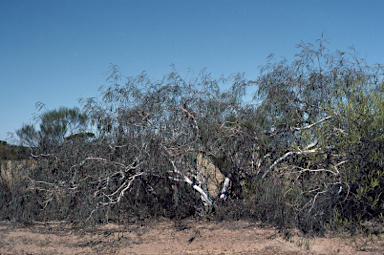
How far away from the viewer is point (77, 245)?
7.36 metres

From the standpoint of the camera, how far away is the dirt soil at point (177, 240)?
23.0 feet

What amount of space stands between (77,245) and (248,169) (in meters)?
4.55

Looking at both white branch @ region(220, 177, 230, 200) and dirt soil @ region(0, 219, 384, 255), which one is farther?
white branch @ region(220, 177, 230, 200)

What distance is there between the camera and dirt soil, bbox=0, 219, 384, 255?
7.00 m

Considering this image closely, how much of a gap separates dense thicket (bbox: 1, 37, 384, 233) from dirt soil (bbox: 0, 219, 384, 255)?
1.19ft

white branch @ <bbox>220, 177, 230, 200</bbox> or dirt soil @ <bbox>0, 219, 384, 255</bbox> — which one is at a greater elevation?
white branch @ <bbox>220, 177, 230, 200</bbox>

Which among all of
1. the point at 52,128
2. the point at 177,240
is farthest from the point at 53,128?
the point at 177,240

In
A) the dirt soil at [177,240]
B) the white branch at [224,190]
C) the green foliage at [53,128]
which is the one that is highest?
the green foliage at [53,128]

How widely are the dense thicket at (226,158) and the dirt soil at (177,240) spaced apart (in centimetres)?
36

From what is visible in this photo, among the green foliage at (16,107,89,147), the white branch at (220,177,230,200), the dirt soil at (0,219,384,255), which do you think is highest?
the green foliage at (16,107,89,147)

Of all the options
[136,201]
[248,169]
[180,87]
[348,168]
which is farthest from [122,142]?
[348,168]

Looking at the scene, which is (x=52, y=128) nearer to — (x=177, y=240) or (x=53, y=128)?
(x=53, y=128)

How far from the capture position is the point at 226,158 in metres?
8.77

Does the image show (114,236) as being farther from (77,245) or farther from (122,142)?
(122,142)
